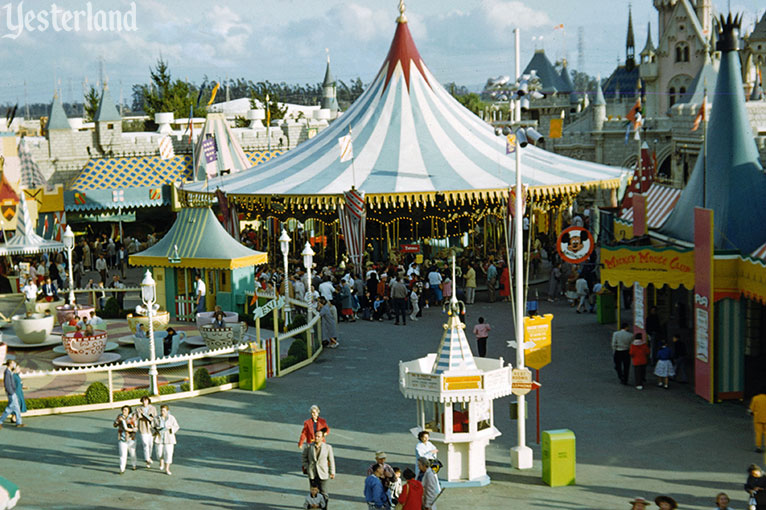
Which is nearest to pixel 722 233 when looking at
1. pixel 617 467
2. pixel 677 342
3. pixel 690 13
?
pixel 677 342

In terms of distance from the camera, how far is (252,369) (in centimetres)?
1809

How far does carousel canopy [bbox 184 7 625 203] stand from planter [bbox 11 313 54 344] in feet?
26.7

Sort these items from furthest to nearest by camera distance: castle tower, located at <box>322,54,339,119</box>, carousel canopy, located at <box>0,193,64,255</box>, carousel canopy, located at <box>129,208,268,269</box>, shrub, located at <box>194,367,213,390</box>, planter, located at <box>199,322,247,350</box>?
castle tower, located at <box>322,54,339,119</box> < carousel canopy, located at <box>0,193,64,255</box> < carousel canopy, located at <box>129,208,268,269</box> < planter, located at <box>199,322,247,350</box> < shrub, located at <box>194,367,213,390</box>

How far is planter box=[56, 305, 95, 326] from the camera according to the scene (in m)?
23.4

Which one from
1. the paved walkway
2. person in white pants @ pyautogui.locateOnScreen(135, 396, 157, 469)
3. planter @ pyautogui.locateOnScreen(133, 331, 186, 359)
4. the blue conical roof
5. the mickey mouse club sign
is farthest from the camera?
planter @ pyautogui.locateOnScreen(133, 331, 186, 359)

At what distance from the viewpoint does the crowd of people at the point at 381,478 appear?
10695 millimetres

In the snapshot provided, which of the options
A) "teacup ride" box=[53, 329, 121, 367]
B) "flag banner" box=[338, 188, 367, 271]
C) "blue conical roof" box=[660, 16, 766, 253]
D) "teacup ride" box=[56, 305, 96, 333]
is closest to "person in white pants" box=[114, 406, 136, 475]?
"teacup ride" box=[53, 329, 121, 367]

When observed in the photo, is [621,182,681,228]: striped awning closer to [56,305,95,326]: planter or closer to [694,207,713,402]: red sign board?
[694,207,713,402]: red sign board

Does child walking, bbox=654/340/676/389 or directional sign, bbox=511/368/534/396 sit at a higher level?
directional sign, bbox=511/368/534/396

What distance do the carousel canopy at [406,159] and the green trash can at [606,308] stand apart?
18.2 feet

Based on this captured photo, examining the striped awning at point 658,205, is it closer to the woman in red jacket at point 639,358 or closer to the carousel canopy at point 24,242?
the woman in red jacket at point 639,358

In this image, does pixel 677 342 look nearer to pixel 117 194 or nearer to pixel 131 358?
pixel 131 358

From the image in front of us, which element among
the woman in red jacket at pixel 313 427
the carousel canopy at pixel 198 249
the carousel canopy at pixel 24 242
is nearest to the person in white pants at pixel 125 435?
the woman in red jacket at pixel 313 427

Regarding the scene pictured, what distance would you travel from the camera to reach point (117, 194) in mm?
40469
